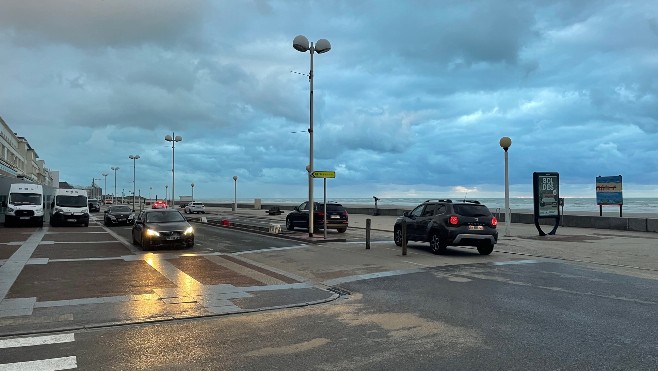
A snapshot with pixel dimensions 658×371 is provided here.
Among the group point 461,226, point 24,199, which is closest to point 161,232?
point 461,226

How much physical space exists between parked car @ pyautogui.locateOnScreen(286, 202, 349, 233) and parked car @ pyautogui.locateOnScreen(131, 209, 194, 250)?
759 centimetres

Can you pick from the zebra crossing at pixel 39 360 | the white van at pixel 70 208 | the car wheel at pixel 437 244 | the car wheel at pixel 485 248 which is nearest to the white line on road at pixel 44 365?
the zebra crossing at pixel 39 360

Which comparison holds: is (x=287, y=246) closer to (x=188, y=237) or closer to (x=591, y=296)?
(x=188, y=237)

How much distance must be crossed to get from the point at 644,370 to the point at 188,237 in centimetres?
1453

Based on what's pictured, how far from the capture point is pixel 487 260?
13.6 meters

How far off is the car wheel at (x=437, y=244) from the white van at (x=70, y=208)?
23289mm

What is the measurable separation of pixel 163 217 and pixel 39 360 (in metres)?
13.5

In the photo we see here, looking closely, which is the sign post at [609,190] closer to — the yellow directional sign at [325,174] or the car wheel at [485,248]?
the car wheel at [485,248]

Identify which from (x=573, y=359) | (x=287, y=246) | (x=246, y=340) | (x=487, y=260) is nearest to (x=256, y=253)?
(x=287, y=246)

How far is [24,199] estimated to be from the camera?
29.4 m

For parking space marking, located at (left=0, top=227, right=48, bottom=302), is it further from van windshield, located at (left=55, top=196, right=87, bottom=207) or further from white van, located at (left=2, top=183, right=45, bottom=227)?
van windshield, located at (left=55, top=196, right=87, bottom=207)

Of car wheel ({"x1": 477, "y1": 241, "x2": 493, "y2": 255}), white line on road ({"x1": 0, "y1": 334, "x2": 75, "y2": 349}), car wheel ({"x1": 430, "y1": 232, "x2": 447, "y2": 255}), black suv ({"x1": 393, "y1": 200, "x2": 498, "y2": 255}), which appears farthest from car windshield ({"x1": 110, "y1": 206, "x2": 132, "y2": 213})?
white line on road ({"x1": 0, "y1": 334, "x2": 75, "y2": 349})

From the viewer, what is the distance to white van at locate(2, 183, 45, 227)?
2859cm

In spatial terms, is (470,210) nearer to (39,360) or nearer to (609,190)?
(39,360)
